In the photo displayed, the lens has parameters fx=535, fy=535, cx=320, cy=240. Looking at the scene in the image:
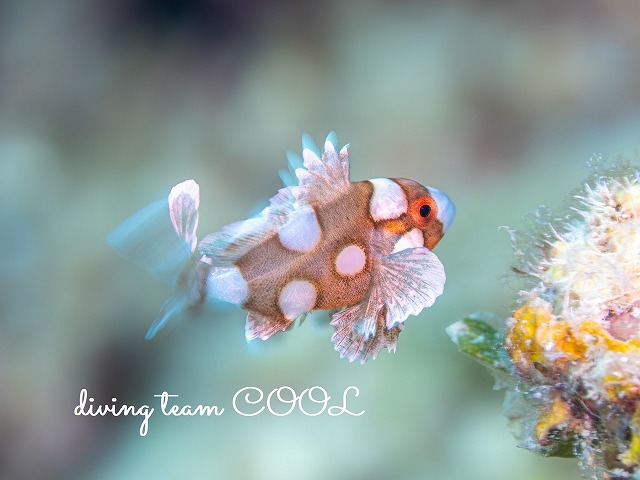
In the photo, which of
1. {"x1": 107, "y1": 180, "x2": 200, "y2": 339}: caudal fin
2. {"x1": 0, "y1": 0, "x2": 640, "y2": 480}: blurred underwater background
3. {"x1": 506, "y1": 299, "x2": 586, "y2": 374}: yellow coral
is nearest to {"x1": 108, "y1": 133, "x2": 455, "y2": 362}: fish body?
{"x1": 107, "y1": 180, "x2": 200, "y2": 339}: caudal fin

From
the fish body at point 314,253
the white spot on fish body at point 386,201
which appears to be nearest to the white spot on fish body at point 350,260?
the fish body at point 314,253

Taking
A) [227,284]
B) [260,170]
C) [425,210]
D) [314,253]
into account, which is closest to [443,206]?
[425,210]

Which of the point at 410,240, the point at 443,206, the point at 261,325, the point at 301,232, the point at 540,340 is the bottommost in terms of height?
the point at 261,325

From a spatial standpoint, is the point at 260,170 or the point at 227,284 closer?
the point at 227,284

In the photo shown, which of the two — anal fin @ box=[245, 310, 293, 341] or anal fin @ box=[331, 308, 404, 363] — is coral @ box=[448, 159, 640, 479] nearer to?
anal fin @ box=[331, 308, 404, 363]

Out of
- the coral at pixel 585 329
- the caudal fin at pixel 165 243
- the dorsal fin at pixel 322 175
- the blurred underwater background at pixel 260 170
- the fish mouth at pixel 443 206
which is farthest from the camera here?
the blurred underwater background at pixel 260 170

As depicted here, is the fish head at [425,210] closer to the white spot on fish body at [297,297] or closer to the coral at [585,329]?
the coral at [585,329]

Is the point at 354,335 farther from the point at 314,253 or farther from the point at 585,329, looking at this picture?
the point at 585,329
